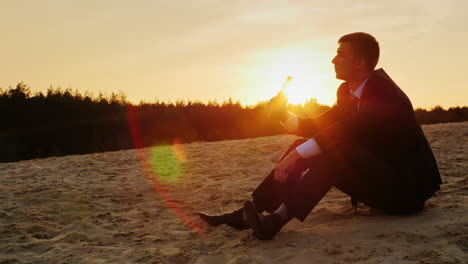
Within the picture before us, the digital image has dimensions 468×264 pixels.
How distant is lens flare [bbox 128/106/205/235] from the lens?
15.4 feet

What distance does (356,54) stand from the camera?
10.4 feet

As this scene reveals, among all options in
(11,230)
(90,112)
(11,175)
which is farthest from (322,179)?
(90,112)

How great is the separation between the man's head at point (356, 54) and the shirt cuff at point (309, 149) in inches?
25.0

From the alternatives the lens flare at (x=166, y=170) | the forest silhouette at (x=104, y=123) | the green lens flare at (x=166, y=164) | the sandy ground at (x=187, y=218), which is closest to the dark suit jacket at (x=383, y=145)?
the sandy ground at (x=187, y=218)

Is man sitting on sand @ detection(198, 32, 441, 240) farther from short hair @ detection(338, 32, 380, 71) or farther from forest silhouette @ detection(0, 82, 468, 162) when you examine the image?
forest silhouette @ detection(0, 82, 468, 162)

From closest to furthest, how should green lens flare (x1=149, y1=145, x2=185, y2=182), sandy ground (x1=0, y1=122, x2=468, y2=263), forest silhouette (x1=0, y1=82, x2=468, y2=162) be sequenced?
1. sandy ground (x1=0, y1=122, x2=468, y2=263)
2. green lens flare (x1=149, y1=145, x2=185, y2=182)
3. forest silhouette (x1=0, y1=82, x2=468, y2=162)

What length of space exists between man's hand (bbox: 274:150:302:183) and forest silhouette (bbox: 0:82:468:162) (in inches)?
389

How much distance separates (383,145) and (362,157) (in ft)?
0.52

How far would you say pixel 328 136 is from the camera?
2922mm

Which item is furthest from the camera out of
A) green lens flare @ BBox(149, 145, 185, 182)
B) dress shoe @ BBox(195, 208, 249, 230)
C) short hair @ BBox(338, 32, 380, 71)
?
green lens flare @ BBox(149, 145, 185, 182)

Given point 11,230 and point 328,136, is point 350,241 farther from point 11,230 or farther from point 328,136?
point 11,230

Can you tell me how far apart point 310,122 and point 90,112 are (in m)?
12.2

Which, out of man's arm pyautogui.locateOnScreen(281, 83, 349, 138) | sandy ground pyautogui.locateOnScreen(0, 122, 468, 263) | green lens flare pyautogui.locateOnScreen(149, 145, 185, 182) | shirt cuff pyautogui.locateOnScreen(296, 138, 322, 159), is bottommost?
sandy ground pyautogui.locateOnScreen(0, 122, 468, 263)

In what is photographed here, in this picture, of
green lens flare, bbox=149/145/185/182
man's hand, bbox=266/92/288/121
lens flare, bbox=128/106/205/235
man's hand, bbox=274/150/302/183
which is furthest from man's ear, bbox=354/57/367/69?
green lens flare, bbox=149/145/185/182
